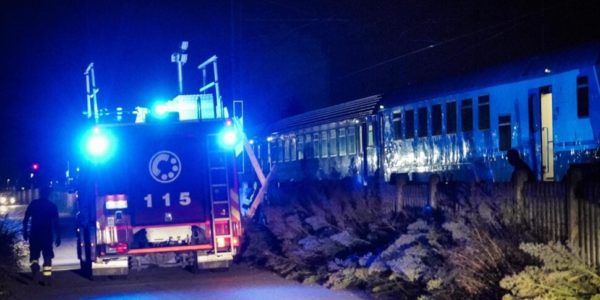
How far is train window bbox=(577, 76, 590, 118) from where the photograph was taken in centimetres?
1712

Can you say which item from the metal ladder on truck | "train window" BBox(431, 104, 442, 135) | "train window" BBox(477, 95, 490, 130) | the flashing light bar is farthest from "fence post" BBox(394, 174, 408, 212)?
"train window" BBox(431, 104, 442, 135)

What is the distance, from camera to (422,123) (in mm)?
24641

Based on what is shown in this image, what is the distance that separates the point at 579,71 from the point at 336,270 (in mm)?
7146

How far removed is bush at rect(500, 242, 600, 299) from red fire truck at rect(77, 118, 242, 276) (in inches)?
279

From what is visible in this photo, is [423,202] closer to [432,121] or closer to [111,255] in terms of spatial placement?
[111,255]

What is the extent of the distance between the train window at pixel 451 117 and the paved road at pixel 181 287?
27.3ft

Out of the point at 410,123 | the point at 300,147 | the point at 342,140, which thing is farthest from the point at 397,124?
the point at 300,147

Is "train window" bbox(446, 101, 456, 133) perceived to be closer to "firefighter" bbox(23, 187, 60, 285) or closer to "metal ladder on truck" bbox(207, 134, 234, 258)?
"metal ladder on truck" bbox(207, 134, 234, 258)

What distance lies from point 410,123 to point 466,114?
3.29 m

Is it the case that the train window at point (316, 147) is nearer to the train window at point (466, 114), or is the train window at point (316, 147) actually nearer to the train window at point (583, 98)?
the train window at point (466, 114)

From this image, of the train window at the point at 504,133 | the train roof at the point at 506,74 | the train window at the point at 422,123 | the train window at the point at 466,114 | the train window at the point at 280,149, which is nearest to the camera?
the train roof at the point at 506,74

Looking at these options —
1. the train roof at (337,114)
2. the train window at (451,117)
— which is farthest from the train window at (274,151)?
the train window at (451,117)

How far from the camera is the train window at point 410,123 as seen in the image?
25109mm

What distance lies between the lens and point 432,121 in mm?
24031
